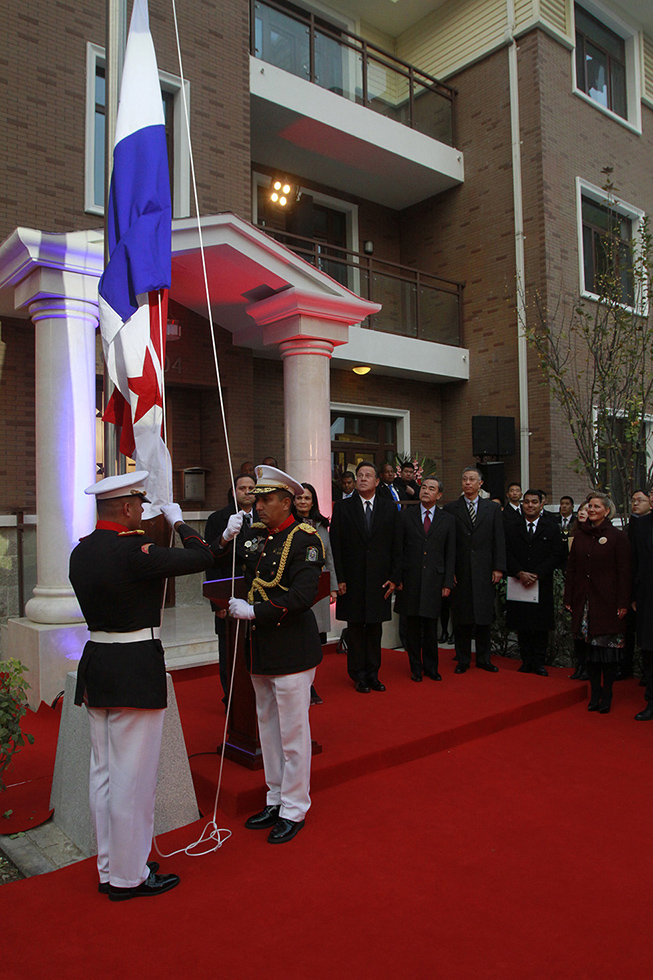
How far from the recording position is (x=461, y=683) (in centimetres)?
628

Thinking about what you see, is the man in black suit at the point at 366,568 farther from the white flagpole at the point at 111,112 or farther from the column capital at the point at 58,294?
the column capital at the point at 58,294

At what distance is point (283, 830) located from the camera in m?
3.61

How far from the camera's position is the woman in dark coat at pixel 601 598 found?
572 centimetres

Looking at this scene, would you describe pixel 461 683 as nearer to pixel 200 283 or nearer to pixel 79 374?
pixel 79 374

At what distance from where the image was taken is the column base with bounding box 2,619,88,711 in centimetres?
571

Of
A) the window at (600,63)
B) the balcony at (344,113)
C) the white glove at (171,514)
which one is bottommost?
the white glove at (171,514)

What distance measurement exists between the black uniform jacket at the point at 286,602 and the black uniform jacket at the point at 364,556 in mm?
2161

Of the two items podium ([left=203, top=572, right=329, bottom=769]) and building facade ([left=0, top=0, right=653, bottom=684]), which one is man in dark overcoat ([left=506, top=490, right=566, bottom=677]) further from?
podium ([left=203, top=572, right=329, bottom=769])

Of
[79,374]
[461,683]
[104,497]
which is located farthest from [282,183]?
[104,497]

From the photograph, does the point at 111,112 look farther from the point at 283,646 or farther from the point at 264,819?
the point at 264,819

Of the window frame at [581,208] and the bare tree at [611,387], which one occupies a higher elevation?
the window frame at [581,208]

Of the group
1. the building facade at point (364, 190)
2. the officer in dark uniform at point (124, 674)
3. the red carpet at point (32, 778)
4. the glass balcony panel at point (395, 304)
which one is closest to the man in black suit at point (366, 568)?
the building facade at point (364, 190)

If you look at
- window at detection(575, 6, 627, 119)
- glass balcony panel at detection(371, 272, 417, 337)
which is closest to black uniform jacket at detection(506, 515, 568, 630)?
glass balcony panel at detection(371, 272, 417, 337)

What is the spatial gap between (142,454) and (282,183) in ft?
31.0
